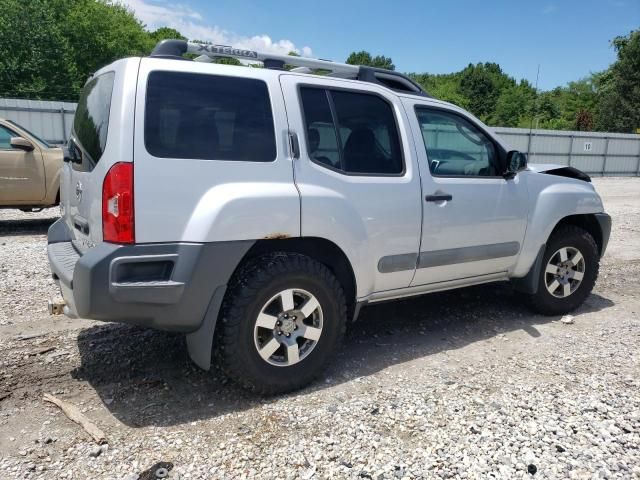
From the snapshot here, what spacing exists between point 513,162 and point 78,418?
3.60 m

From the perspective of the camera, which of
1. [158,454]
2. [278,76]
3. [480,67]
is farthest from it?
[480,67]

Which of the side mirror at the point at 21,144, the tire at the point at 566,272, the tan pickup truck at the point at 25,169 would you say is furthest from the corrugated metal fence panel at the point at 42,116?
the tire at the point at 566,272

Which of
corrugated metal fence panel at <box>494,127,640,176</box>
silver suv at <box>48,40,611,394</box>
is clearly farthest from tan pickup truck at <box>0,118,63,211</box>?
corrugated metal fence panel at <box>494,127,640,176</box>

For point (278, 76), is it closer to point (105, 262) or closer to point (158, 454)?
point (105, 262)

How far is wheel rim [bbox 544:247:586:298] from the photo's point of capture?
466 centimetres

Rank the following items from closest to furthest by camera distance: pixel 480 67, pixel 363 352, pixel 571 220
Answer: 1. pixel 363 352
2. pixel 571 220
3. pixel 480 67

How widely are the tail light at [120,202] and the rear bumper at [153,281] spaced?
7 cm

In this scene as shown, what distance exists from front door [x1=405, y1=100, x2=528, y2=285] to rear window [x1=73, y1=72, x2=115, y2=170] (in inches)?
80.5

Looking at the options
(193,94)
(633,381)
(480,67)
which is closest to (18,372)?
(193,94)

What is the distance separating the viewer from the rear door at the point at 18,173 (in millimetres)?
7961

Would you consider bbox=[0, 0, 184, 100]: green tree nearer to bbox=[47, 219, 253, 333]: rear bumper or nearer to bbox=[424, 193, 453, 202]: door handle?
bbox=[424, 193, 453, 202]: door handle

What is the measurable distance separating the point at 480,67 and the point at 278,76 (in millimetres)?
76366

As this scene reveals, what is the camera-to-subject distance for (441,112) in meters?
4.00

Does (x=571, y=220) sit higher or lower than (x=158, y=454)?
higher
